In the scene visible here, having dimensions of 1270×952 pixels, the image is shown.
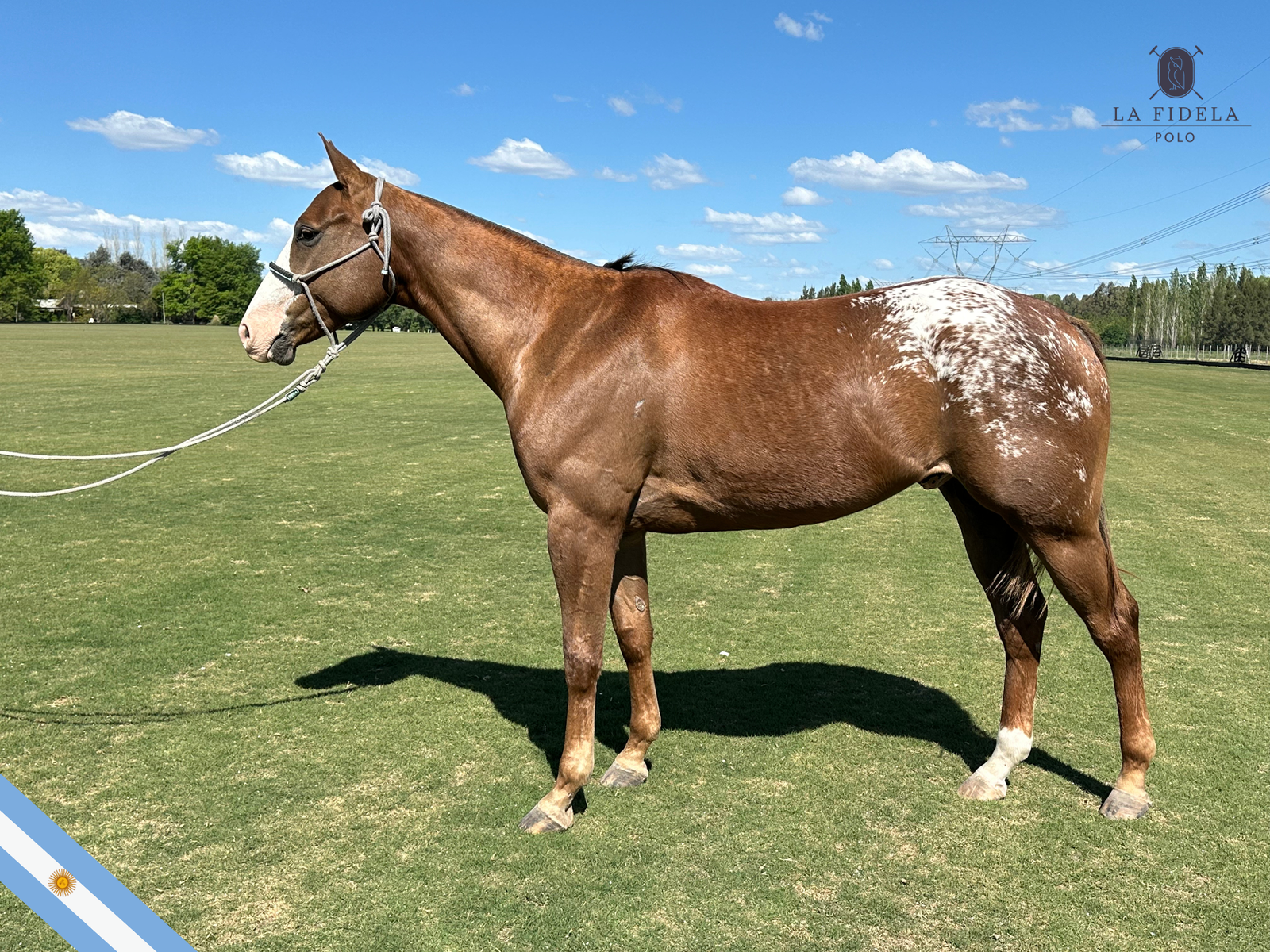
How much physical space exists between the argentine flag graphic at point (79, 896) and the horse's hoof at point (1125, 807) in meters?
3.78

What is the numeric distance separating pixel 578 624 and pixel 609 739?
3.84 ft

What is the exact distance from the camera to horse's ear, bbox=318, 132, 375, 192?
158 inches

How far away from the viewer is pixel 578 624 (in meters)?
3.92

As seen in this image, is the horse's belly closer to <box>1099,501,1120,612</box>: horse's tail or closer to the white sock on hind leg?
<box>1099,501,1120,612</box>: horse's tail

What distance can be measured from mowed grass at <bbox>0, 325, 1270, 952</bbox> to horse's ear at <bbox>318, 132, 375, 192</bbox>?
108 inches

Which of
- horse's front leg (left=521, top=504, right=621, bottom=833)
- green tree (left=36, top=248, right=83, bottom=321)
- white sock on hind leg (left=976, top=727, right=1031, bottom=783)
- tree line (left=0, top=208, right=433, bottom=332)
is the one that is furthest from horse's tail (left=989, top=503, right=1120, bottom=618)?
green tree (left=36, top=248, right=83, bottom=321)

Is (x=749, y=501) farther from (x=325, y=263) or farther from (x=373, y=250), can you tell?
(x=325, y=263)

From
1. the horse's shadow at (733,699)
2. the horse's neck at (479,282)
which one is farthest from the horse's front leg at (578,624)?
the horse's neck at (479,282)

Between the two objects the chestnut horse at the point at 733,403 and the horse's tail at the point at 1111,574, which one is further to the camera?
the horse's tail at the point at 1111,574

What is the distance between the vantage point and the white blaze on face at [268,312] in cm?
408

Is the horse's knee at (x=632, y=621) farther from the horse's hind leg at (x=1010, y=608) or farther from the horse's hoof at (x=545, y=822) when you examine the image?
the horse's hind leg at (x=1010, y=608)

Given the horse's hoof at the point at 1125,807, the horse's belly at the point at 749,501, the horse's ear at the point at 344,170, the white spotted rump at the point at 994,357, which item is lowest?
the horse's hoof at the point at 1125,807

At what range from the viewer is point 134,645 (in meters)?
5.94

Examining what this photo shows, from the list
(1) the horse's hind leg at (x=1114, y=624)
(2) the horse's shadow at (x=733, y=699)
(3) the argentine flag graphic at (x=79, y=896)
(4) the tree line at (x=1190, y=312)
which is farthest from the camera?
(4) the tree line at (x=1190, y=312)
